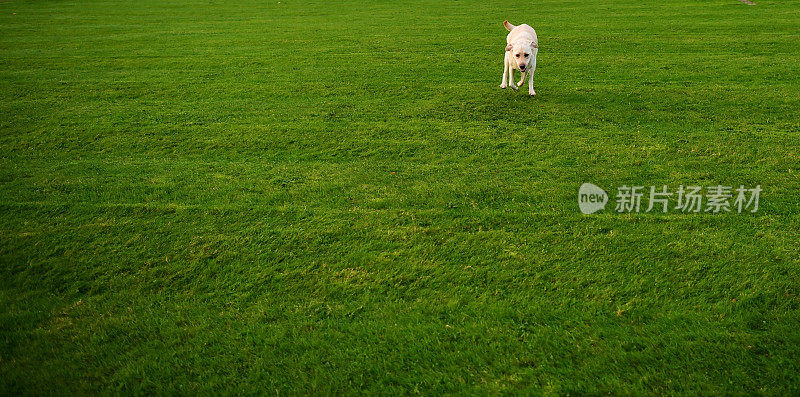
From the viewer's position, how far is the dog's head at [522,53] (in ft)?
27.3

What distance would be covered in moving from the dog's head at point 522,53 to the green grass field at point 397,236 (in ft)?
2.68

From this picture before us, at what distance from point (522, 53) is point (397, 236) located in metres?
5.06

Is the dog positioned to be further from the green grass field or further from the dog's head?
the green grass field

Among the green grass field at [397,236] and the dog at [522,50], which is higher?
the dog at [522,50]

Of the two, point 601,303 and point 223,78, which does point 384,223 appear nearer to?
point 601,303

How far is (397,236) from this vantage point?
16.5 feet

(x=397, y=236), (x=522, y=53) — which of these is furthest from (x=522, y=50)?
(x=397, y=236)

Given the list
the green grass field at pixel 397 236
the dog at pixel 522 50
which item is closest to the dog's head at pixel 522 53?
the dog at pixel 522 50

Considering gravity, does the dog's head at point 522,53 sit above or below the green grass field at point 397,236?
above

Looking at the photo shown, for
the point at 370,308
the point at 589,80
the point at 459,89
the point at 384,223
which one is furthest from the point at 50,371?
the point at 589,80

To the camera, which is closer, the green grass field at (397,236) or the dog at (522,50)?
the green grass field at (397,236)

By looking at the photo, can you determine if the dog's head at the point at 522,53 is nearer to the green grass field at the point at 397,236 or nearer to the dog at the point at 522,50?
the dog at the point at 522,50

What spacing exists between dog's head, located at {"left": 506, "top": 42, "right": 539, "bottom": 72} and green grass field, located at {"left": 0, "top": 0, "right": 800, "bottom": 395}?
0.82 m

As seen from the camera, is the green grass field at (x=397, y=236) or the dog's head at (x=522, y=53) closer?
the green grass field at (x=397, y=236)
